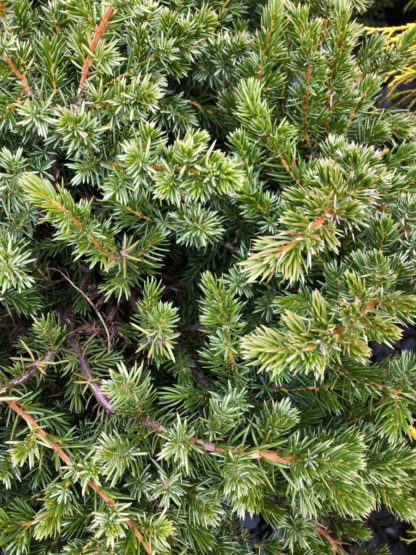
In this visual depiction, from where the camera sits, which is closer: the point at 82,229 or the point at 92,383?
the point at 82,229

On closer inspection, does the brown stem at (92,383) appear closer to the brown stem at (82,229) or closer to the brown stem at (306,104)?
the brown stem at (82,229)

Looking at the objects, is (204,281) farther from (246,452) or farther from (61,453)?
(61,453)

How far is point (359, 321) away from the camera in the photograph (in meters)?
0.96

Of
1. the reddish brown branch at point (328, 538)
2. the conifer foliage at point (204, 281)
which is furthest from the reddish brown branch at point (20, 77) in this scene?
the reddish brown branch at point (328, 538)

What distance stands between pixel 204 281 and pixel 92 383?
38 cm

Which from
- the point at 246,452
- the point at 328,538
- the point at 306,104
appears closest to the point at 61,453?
the point at 246,452

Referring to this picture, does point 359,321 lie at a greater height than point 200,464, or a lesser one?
greater

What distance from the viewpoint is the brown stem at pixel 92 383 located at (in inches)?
46.3

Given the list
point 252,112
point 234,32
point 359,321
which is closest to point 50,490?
point 359,321

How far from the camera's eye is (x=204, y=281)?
3.53 feet

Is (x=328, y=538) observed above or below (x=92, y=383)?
below

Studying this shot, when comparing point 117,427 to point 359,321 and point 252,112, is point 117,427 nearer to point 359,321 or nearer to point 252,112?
point 359,321

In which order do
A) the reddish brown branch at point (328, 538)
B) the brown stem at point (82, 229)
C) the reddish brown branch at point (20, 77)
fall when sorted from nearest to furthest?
the brown stem at point (82, 229) < the reddish brown branch at point (20, 77) < the reddish brown branch at point (328, 538)

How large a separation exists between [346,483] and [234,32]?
1.21 metres
